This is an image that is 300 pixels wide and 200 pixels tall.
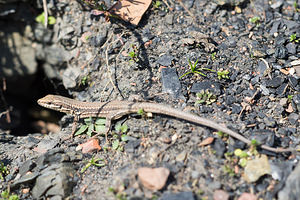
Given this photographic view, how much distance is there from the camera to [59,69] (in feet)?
22.0

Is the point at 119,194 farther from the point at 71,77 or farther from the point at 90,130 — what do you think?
the point at 71,77

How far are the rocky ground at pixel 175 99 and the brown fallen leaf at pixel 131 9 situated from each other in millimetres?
131

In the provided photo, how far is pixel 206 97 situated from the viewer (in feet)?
14.5

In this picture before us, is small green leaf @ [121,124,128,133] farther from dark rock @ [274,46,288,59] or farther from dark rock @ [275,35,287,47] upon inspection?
dark rock @ [275,35,287,47]

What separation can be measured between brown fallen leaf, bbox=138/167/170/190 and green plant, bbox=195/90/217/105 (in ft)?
4.24

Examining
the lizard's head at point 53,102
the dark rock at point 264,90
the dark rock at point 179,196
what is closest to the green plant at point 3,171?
the lizard's head at point 53,102

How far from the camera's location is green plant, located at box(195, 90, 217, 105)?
438 cm

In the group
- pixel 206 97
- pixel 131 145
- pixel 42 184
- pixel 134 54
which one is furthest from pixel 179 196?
pixel 134 54

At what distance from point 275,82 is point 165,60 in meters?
1.78

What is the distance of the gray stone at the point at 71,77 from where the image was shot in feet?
19.5

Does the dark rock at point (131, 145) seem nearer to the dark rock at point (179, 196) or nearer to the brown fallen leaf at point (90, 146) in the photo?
the brown fallen leaf at point (90, 146)

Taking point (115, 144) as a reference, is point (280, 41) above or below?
above

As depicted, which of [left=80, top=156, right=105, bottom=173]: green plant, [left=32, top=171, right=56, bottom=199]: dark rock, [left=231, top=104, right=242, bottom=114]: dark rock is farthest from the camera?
[left=231, top=104, right=242, bottom=114]: dark rock

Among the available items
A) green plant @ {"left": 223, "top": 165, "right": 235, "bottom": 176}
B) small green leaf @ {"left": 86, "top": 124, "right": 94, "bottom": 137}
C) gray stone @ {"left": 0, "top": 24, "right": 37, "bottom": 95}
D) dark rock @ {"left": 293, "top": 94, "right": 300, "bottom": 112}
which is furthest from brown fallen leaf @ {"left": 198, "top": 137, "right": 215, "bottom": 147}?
gray stone @ {"left": 0, "top": 24, "right": 37, "bottom": 95}
